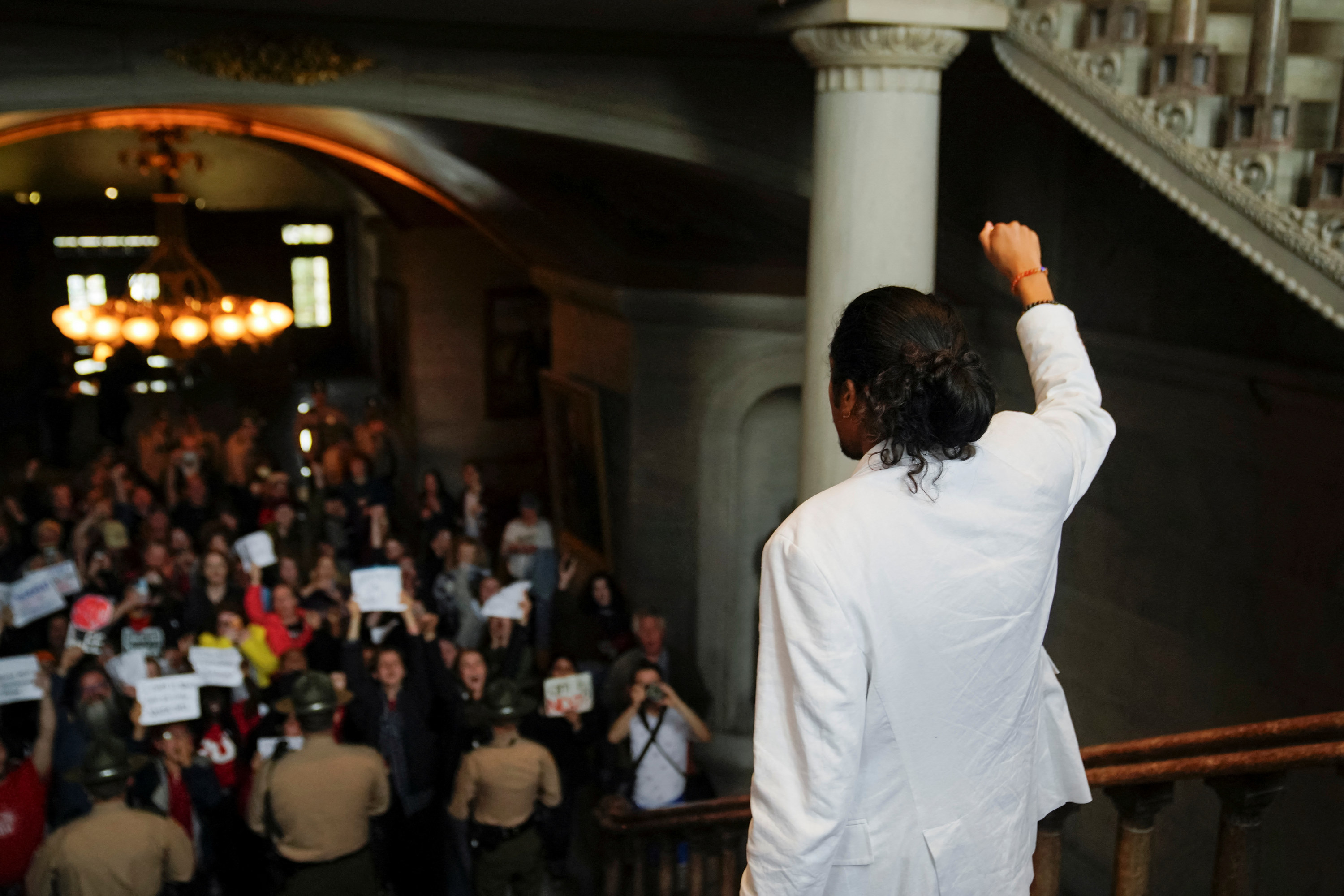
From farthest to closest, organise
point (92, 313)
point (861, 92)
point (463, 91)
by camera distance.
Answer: point (92, 313) < point (463, 91) < point (861, 92)

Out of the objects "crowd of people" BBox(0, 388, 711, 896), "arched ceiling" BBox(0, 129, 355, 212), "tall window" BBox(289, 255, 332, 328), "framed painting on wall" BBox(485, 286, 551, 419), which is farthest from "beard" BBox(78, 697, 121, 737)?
"tall window" BBox(289, 255, 332, 328)

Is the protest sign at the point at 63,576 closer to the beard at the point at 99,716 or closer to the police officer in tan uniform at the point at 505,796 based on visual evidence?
the beard at the point at 99,716

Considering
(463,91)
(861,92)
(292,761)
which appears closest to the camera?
(861,92)

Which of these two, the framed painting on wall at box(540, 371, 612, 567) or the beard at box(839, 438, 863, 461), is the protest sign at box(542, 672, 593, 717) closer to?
the framed painting on wall at box(540, 371, 612, 567)

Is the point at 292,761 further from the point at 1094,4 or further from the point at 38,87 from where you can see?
the point at 1094,4

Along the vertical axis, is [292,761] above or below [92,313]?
below

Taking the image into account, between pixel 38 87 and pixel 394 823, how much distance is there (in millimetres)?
4200

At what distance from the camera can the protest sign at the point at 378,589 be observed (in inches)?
279

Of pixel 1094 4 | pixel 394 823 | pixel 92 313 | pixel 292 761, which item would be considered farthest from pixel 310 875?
pixel 92 313

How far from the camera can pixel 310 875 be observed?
18.7 ft

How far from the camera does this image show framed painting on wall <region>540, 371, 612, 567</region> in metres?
10.9

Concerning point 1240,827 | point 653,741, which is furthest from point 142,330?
point 1240,827

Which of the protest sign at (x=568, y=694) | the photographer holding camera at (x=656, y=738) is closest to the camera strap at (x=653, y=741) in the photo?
the photographer holding camera at (x=656, y=738)

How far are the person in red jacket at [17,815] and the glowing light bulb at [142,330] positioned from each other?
491 cm
